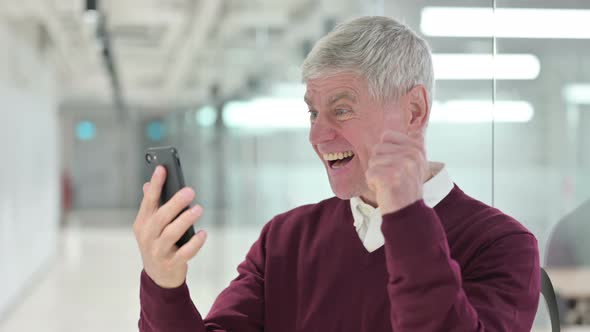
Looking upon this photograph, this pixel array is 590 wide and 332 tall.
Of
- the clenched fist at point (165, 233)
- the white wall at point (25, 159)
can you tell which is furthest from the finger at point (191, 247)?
the white wall at point (25, 159)

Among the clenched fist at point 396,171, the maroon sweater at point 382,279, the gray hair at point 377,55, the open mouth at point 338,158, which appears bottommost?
the maroon sweater at point 382,279

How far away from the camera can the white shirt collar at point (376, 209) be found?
4.74ft

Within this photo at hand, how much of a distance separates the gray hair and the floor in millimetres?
3305

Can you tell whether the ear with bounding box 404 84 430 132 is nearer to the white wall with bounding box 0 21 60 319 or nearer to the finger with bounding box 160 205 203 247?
the finger with bounding box 160 205 203 247

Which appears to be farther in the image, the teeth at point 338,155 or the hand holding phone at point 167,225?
the teeth at point 338,155

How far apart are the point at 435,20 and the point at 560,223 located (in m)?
0.81

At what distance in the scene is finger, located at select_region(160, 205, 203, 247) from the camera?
116 cm

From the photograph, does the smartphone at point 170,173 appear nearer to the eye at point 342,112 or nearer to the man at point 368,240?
the man at point 368,240

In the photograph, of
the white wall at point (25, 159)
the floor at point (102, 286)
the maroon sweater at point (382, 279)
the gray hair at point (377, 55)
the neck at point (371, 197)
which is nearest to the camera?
the maroon sweater at point (382, 279)

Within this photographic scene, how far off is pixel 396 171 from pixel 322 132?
1.19 feet

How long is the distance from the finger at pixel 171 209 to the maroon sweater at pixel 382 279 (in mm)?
132

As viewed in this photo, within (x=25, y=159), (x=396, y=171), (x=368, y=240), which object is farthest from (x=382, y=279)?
(x=25, y=159)

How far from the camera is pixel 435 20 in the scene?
2295mm

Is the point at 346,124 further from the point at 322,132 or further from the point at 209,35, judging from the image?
the point at 209,35
